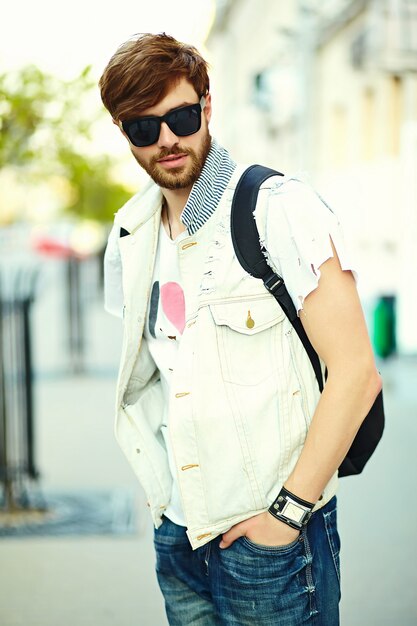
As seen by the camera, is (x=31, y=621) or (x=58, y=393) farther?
(x=58, y=393)

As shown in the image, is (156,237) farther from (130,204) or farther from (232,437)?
(232,437)

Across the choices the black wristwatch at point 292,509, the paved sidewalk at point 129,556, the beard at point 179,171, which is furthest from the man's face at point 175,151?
the paved sidewalk at point 129,556

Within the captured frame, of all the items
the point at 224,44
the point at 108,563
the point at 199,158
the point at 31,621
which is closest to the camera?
the point at 199,158

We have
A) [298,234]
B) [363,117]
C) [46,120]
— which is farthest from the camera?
[363,117]

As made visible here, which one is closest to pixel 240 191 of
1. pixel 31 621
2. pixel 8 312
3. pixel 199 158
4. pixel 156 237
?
pixel 199 158

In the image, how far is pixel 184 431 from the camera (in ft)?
6.80

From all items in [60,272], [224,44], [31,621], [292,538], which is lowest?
[31,621]

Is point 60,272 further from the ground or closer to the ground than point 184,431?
further from the ground

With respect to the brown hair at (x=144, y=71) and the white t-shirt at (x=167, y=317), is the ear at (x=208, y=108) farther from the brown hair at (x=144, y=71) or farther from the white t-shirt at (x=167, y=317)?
the white t-shirt at (x=167, y=317)

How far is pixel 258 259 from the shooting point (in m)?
2.04

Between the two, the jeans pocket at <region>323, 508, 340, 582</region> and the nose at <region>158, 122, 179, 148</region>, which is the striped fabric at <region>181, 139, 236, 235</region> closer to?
the nose at <region>158, 122, 179, 148</region>

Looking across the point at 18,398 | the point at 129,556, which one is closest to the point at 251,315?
the point at 129,556

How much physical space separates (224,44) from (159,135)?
36.7m

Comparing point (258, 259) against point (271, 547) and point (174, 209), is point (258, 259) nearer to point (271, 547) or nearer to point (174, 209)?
point (174, 209)
